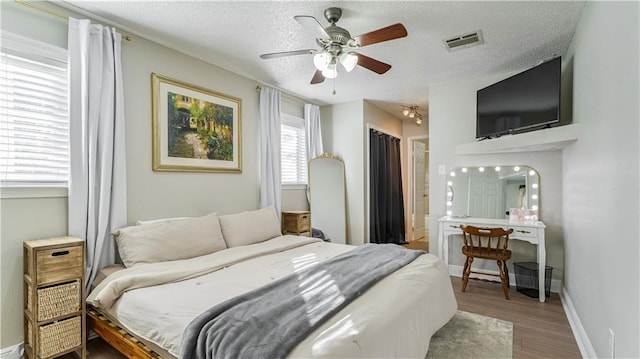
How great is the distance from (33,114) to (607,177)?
378cm

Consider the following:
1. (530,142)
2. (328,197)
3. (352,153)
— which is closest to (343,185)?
(328,197)

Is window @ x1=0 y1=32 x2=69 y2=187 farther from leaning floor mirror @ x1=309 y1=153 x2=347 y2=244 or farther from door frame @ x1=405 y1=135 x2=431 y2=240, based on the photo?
door frame @ x1=405 y1=135 x2=431 y2=240

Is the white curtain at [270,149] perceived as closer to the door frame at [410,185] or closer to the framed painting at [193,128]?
the framed painting at [193,128]

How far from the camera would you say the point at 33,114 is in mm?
2232

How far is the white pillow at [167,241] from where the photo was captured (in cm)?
240

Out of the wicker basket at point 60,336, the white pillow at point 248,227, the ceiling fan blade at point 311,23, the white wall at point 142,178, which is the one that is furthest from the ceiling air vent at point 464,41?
the wicker basket at point 60,336

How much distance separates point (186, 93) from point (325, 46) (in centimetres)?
161

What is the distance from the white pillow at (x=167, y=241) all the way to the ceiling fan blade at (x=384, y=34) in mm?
2065

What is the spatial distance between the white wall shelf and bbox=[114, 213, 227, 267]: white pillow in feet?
9.94

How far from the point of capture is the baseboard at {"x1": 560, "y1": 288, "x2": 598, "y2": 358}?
2.11 m

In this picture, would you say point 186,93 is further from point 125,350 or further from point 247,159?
point 125,350

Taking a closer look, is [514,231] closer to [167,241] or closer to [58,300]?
[167,241]

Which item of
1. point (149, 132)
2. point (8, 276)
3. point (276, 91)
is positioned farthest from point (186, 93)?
point (8, 276)

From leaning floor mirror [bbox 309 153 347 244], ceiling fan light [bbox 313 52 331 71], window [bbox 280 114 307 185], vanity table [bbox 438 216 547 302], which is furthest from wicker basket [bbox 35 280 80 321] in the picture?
vanity table [bbox 438 216 547 302]
